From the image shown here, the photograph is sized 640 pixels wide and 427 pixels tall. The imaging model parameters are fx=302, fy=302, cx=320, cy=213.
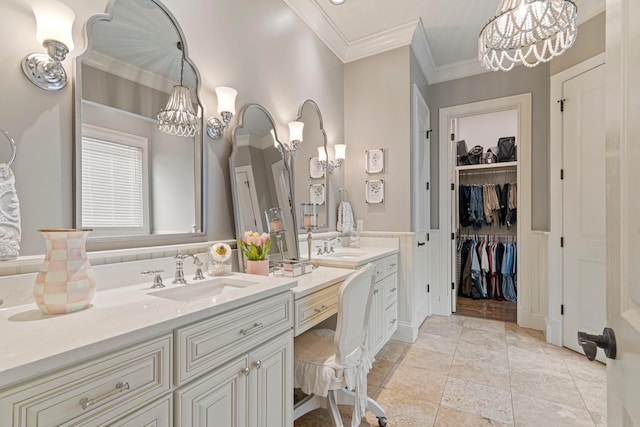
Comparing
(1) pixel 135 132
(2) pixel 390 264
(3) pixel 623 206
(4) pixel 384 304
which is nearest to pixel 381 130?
(2) pixel 390 264

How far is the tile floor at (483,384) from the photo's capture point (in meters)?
1.87

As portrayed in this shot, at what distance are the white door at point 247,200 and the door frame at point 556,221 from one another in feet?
9.23

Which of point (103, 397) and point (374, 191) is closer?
point (103, 397)

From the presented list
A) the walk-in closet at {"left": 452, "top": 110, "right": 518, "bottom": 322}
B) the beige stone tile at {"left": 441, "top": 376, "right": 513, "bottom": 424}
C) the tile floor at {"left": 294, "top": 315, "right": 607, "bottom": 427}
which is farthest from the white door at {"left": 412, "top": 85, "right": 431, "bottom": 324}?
the beige stone tile at {"left": 441, "top": 376, "right": 513, "bottom": 424}

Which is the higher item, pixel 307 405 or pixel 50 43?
pixel 50 43

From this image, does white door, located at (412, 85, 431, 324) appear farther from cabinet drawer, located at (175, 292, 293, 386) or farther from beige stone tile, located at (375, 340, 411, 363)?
cabinet drawer, located at (175, 292, 293, 386)

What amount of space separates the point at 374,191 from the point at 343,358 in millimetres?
2017

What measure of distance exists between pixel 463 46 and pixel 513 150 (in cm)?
194

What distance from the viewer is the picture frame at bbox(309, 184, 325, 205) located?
276cm

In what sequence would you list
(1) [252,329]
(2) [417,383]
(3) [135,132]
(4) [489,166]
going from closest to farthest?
1. (1) [252,329]
2. (3) [135,132]
3. (2) [417,383]
4. (4) [489,166]

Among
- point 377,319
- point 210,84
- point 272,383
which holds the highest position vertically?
point 210,84

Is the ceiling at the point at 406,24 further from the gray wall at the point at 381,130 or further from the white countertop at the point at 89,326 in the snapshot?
the white countertop at the point at 89,326

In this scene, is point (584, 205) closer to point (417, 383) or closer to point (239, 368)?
point (417, 383)

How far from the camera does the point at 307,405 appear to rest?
5.57ft
